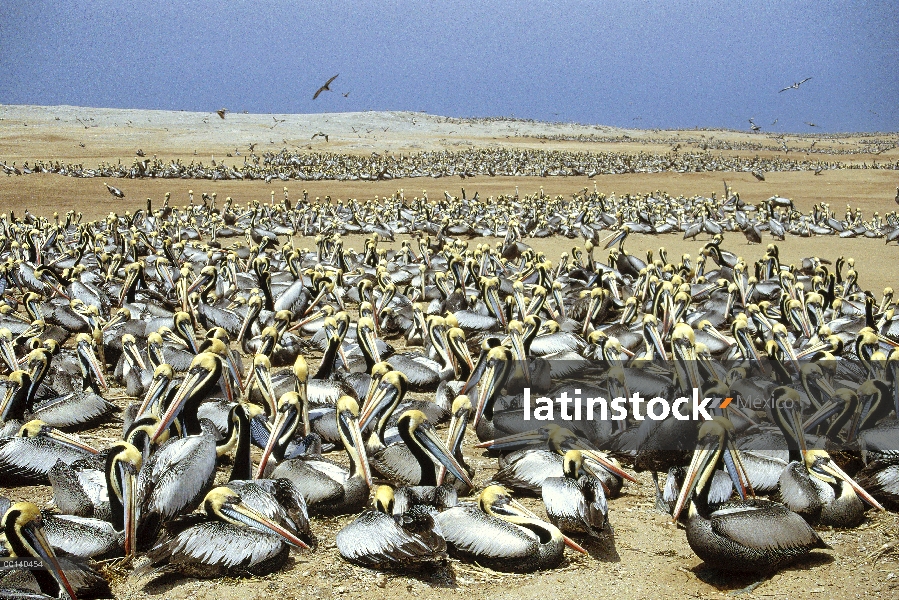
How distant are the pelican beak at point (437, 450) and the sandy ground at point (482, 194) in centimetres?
53

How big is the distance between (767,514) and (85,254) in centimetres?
1163

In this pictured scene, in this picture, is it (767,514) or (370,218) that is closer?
(767,514)

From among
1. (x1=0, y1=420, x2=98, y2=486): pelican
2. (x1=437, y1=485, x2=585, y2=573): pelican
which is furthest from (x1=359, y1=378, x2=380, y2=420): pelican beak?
(x1=0, y1=420, x2=98, y2=486): pelican

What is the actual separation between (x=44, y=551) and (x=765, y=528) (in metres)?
3.30

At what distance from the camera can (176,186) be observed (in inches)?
963

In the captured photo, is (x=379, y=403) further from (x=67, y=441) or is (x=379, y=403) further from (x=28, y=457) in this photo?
(x=28, y=457)

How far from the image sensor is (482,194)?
984 inches

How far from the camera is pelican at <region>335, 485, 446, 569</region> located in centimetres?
345

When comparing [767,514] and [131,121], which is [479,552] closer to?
[767,514]

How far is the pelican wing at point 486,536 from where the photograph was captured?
140 inches

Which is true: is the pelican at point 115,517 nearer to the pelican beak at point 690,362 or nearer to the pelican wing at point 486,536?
the pelican wing at point 486,536

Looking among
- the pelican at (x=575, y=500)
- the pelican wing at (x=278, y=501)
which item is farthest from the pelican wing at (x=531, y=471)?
the pelican wing at (x=278, y=501)

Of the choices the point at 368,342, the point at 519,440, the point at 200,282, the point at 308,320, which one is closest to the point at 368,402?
the point at 519,440

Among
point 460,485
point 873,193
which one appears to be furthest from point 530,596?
point 873,193
